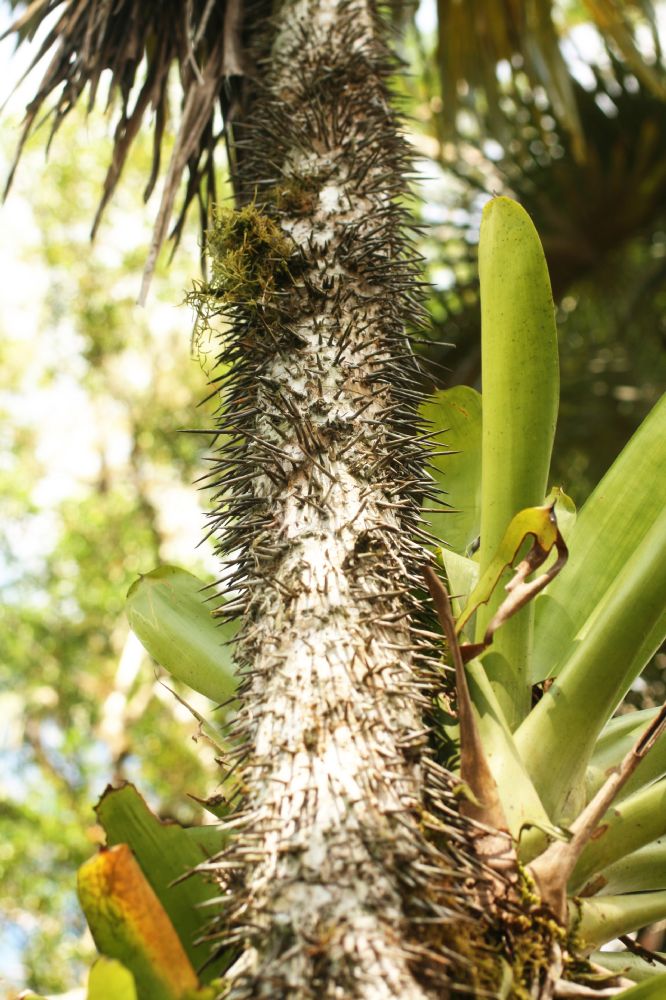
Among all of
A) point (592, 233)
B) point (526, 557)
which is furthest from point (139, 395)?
point (526, 557)

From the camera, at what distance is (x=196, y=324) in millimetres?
1402

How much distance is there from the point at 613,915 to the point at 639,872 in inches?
4.6

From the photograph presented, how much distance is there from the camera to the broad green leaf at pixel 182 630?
141 cm

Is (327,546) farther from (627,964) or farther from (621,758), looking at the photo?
(627,964)

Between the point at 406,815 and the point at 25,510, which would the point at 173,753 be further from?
the point at 406,815

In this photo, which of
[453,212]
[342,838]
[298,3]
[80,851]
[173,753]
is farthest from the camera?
[173,753]

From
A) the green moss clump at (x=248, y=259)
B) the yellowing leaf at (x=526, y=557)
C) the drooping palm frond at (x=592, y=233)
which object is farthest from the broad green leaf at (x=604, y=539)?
the drooping palm frond at (x=592, y=233)

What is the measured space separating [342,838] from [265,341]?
715 millimetres

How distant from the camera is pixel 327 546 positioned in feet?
3.53

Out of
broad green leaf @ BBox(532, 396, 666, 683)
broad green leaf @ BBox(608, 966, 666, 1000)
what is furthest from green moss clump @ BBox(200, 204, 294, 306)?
broad green leaf @ BBox(608, 966, 666, 1000)

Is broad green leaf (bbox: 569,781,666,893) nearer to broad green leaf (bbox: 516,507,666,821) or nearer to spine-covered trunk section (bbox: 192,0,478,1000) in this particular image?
broad green leaf (bbox: 516,507,666,821)

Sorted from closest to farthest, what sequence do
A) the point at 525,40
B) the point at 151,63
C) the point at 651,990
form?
the point at 651,990
the point at 151,63
the point at 525,40

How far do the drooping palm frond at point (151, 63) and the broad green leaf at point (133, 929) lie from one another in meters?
1.24

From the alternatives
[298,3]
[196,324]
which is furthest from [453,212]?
[196,324]
